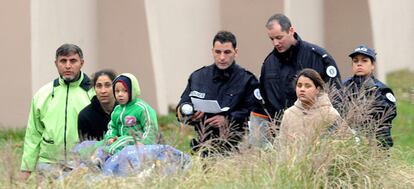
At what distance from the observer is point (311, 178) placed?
325 inches

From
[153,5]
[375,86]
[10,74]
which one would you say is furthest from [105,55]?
[375,86]

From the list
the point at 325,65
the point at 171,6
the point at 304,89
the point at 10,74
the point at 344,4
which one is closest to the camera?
the point at 304,89

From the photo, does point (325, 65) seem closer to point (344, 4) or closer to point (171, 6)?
point (171, 6)

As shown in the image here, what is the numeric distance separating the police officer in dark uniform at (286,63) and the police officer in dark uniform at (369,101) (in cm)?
20

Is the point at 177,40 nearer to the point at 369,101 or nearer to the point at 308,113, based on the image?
the point at 308,113

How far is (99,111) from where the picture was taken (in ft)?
31.5

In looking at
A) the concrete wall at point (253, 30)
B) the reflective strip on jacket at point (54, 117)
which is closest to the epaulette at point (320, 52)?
the reflective strip on jacket at point (54, 117)

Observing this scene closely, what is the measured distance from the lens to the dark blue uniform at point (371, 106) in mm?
8664

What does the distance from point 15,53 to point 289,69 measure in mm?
5229

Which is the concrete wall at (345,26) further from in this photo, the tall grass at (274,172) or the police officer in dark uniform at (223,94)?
the tall grass at (274,172)

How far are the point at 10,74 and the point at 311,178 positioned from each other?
662 centimetres

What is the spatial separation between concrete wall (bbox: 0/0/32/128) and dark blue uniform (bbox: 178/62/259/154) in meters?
4.56

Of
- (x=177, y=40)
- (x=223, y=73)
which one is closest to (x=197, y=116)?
(x=223, y=73)

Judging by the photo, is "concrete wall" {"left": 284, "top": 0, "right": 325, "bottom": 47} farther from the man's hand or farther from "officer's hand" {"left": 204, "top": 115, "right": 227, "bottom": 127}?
the man's hand
